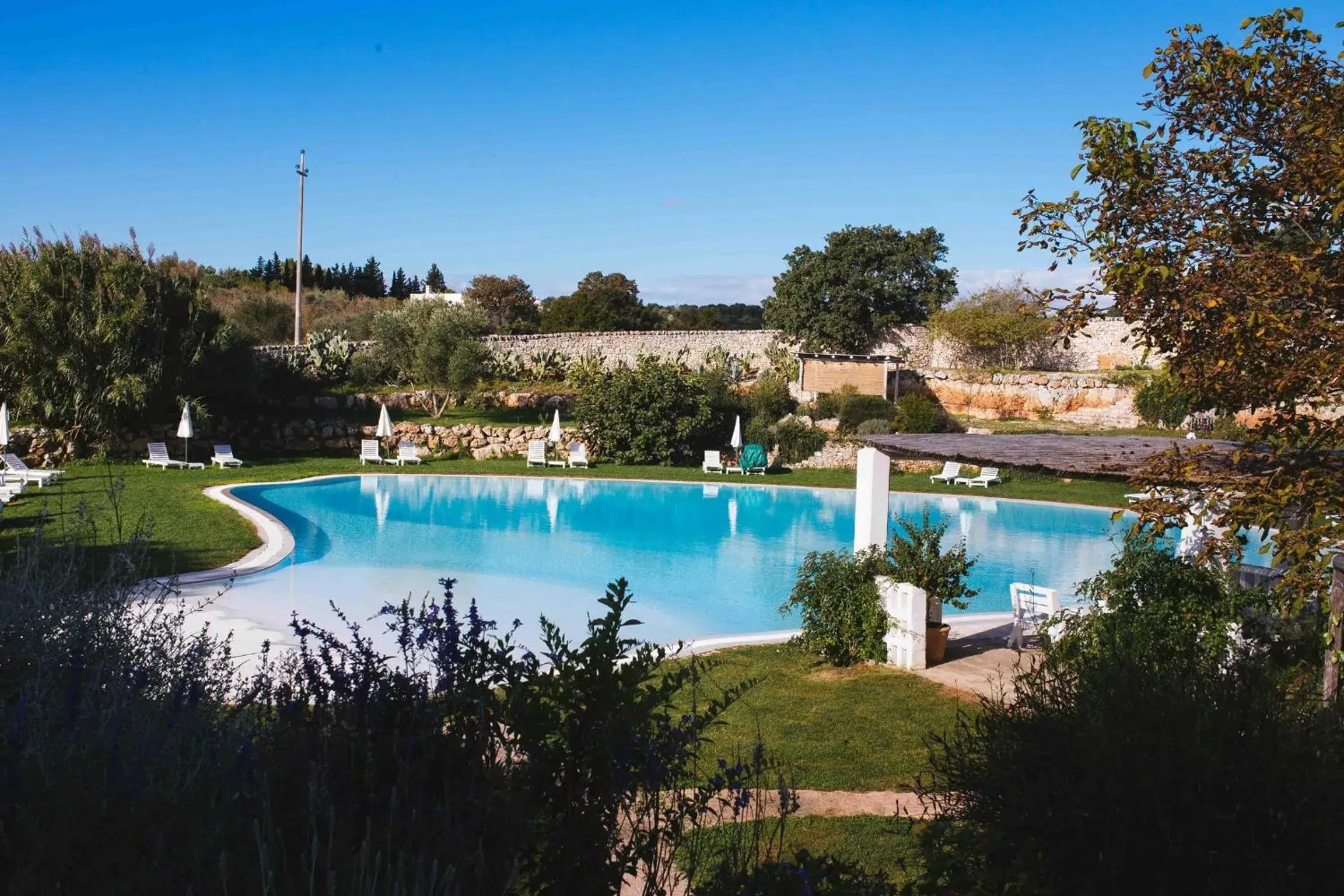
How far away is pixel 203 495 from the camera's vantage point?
16.3 metres

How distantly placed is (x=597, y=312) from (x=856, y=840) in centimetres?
4691

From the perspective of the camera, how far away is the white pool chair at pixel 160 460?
2011 cm

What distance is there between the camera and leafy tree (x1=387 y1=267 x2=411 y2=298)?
55188 millimetres

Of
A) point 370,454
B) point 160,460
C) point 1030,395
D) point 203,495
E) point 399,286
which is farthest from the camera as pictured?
point 399,286

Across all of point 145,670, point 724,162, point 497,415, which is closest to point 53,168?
point 497,415

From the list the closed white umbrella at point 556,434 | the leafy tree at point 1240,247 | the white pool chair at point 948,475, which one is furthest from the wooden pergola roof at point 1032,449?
the closed white umbrella at point 556,434

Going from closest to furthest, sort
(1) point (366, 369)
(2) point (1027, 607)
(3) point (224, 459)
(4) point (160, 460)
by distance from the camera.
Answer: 1. (2) point (1027, 607)
2. (4) point (160, 460)
3. (3) point (224, 459)
4. (1) point (366, 369)

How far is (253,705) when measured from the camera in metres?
3.05

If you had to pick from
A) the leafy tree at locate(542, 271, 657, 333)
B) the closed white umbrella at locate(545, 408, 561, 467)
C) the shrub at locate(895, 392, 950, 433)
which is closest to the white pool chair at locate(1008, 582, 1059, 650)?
the closed white umbrella at locate(545, 408, 561, 467)

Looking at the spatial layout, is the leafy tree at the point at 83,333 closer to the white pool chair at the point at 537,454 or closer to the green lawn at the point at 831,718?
the white pool chair at the point at 537,454

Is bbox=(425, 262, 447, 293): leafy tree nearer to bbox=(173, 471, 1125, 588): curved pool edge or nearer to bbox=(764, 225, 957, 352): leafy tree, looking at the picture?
bbox=(764, 225, 957, 352): leafy tree

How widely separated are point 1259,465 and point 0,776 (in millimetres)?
4853

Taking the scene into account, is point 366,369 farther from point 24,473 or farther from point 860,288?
point 860,288

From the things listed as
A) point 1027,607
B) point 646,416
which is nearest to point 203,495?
point 646,416
